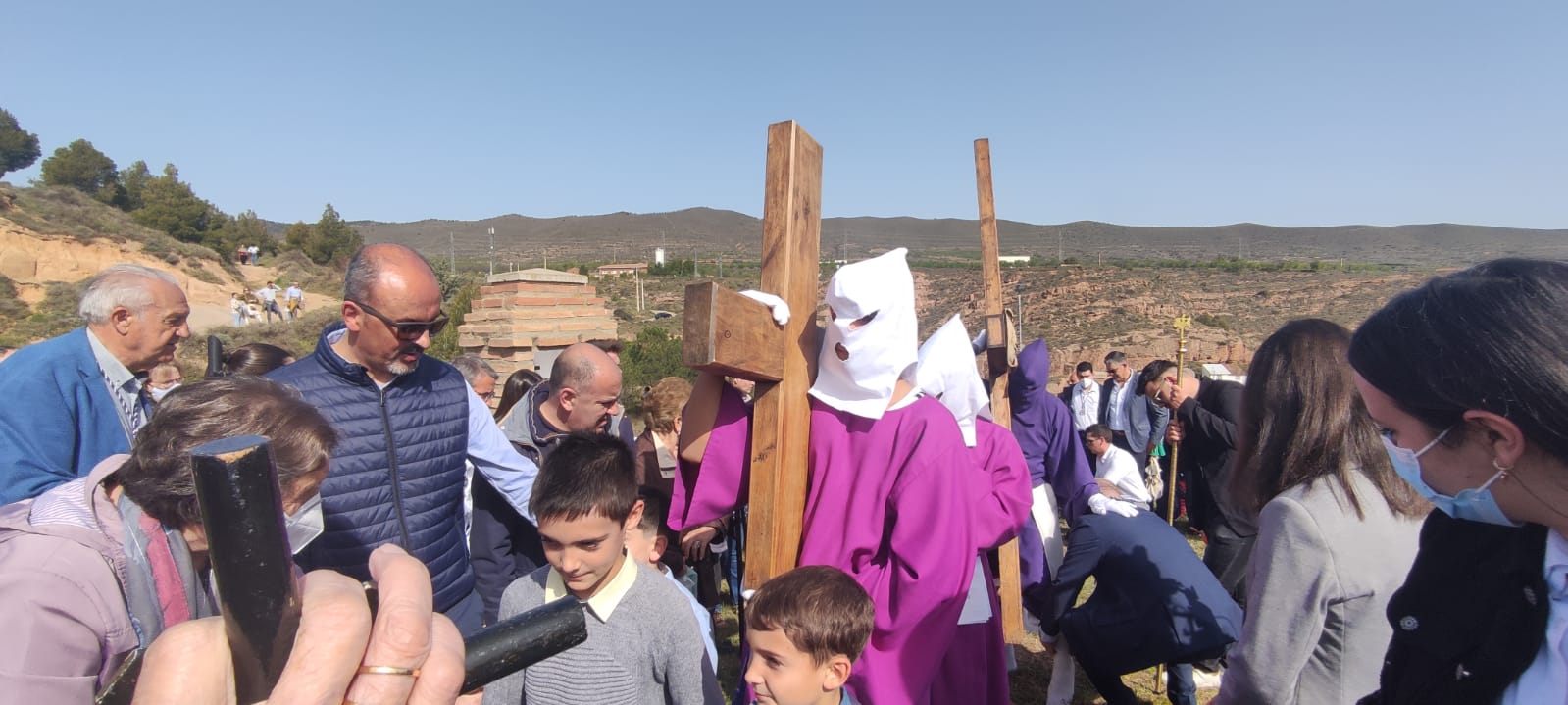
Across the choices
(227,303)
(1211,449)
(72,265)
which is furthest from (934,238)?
(1211,449)

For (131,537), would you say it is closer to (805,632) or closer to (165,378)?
(805,632)

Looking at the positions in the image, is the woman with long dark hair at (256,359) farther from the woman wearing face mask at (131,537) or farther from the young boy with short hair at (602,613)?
the woman wearing face mask at (131,537)

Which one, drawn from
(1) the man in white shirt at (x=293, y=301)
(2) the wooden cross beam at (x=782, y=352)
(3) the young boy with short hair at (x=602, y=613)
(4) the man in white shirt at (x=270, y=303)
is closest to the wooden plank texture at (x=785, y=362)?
(2) the wooden cross beam at (x=782, y=352)

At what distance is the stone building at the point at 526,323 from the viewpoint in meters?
9.11

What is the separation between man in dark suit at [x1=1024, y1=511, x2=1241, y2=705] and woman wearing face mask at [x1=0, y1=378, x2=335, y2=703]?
10.4 ft

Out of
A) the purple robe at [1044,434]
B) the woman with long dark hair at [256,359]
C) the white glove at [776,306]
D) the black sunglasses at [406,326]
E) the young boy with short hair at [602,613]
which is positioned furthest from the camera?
the purple robe at [1044,434]

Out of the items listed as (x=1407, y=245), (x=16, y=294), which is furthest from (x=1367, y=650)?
(x=1407, y=245)

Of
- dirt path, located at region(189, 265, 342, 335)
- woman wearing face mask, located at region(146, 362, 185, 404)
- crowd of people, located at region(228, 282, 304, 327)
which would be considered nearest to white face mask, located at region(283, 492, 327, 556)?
woman wearing face mask, located at region(146, 362, 185, 404)

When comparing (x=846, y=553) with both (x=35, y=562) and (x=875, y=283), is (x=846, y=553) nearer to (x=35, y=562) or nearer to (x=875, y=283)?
(x=875, y=283)

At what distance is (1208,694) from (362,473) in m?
4.38

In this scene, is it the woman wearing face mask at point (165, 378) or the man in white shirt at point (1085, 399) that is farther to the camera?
the man in white shirt at point (1085, 399)

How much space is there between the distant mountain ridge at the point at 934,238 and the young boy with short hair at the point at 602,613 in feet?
179

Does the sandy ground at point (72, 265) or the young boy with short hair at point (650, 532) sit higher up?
the sandy ground at point (72, 265)

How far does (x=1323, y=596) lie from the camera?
6.01 ft
